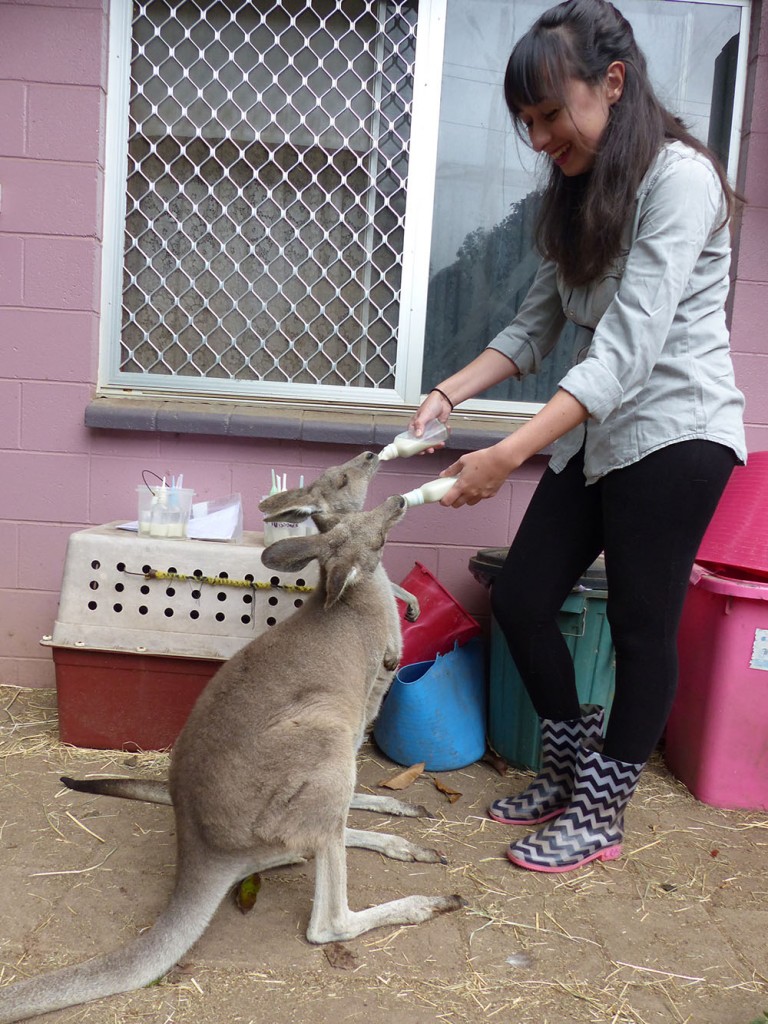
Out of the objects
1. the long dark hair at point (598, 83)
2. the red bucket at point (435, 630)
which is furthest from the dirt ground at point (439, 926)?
the long dark hair at point (598, 83)

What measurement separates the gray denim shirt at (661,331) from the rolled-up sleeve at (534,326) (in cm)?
23

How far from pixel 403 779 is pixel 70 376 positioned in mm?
2275

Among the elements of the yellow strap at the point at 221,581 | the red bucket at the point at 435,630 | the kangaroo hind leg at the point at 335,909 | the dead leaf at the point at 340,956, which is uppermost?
the yellow strap at the point at 221,581

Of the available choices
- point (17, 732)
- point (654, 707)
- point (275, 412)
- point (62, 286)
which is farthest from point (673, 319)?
point (17, 732)

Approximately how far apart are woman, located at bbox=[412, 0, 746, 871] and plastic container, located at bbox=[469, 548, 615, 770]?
1.52 ft

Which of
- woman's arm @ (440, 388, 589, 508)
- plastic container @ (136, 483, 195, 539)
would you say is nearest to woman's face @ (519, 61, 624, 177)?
woman's arm @ (440, 388, 589, 508)

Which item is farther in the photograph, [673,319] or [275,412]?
[275,412]

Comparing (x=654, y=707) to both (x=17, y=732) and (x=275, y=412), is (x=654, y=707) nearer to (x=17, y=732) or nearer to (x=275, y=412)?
(x=275, y=412)

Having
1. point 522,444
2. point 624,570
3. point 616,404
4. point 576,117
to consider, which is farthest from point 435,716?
point 576,117

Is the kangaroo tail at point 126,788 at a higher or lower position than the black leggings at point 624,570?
lower

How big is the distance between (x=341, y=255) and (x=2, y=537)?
6.67ft

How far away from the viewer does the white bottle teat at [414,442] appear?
2.88 meters

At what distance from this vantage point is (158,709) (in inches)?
137

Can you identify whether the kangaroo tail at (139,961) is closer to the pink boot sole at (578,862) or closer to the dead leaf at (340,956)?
the dead leaf at (340,956)
